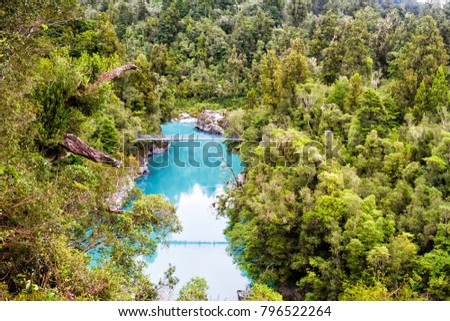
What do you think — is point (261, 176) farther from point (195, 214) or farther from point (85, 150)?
point (85, 150)

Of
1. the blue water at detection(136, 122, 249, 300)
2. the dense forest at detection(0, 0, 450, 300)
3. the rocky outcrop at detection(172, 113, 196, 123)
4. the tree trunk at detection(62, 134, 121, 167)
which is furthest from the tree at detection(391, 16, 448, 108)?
the rocky outcrop at detection(172, 113, 196, 123)

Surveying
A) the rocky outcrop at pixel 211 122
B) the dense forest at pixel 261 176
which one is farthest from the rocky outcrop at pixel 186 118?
the dense forest at pixel 261 176

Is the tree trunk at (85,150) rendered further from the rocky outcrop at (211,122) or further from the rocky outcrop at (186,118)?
the rocky outcrop at (186,118)

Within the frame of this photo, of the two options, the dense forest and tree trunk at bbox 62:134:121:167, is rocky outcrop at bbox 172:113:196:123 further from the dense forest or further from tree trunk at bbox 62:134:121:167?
tree trunk at bbox 62:134:121:167

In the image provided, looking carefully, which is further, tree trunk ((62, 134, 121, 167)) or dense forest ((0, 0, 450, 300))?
tree trunk ((62, 134, 121, 167))

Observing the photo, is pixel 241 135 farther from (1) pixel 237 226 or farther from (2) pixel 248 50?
(2) pixel 248 50
